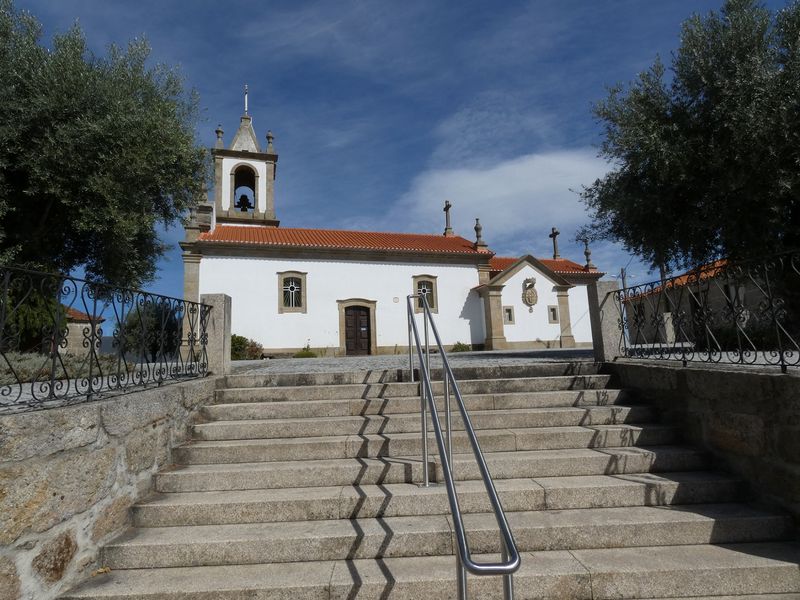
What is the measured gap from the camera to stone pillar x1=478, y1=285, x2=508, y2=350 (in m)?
21.0

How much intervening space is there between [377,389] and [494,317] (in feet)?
55.5

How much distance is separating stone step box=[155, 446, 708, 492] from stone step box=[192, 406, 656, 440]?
0.43 meters

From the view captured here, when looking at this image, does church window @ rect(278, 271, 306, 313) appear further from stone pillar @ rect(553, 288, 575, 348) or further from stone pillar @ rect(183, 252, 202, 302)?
stone pillar @ rect(553, 288, 575, 348)

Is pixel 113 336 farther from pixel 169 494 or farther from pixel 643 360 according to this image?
pixel 643 360

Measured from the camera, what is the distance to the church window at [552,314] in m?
22.5

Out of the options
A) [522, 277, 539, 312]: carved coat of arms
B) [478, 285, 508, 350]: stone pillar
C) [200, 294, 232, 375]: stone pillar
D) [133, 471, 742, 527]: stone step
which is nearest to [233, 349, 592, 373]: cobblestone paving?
[200, 294, 232, 375]: stone pillar

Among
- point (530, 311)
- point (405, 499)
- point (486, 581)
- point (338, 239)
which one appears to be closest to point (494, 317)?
point (530, 311)

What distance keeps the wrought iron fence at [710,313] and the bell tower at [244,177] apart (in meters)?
21.8

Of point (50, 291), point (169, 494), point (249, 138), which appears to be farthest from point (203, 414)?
point (249, 138)

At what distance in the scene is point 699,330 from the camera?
14.9ft

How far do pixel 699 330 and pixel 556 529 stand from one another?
282 cm

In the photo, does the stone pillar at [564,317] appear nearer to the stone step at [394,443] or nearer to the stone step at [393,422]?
the stone step at [393,422]

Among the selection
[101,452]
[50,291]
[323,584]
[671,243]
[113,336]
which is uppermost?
[671,243]

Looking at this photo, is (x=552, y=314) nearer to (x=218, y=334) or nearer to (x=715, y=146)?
(x=715, y=146)
